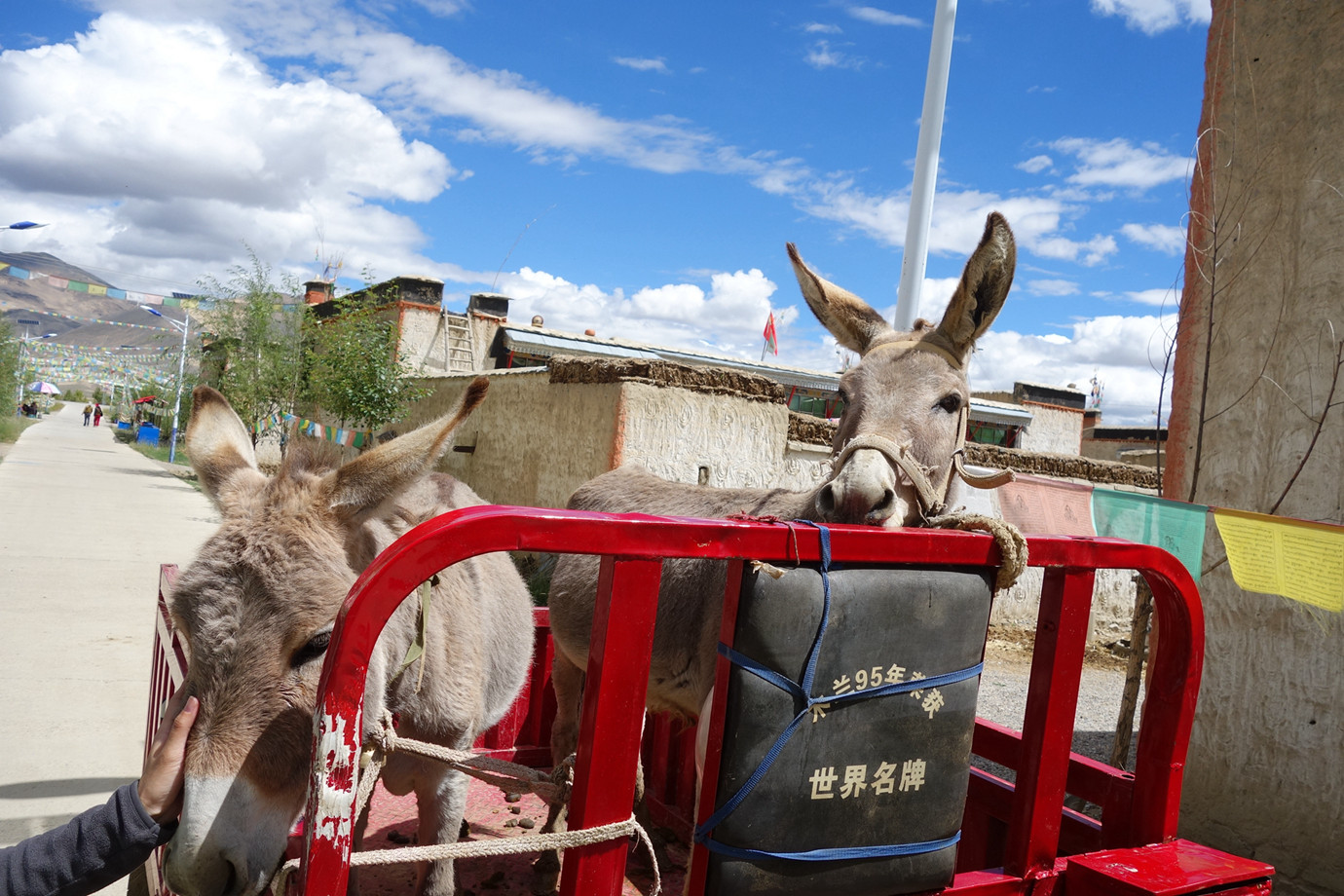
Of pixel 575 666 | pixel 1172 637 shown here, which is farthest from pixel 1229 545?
pixel 575 666

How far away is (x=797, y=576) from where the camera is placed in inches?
Answer: 57.0

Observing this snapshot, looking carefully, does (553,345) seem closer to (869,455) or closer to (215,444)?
(215,444)

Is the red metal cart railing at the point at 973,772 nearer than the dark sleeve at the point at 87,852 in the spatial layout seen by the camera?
Yes

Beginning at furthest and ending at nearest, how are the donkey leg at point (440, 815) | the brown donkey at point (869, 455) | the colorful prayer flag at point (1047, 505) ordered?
1. the colorful prayer flag at point (1047, 505)
2. the donkey leg at point (440, 815)
3. the brown donkey at point (869, 455)

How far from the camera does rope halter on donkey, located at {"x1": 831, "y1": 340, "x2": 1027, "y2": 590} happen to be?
1.73 metres

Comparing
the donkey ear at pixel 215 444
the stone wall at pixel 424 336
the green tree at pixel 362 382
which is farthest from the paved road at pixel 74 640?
the stone wall at pixel 424 336

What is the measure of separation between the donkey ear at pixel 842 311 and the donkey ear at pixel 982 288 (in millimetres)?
355

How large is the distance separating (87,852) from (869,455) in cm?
208

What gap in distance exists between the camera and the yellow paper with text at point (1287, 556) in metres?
2.79

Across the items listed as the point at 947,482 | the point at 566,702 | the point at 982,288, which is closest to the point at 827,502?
the point at 947,482

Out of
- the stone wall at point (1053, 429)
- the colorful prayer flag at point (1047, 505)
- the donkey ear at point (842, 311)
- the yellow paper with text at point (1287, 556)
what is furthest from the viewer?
the stone wall at point (1053, 429)

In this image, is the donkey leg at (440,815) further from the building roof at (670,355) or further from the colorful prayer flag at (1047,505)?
the building roof at (670,355)

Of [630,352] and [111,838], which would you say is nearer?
[111,838]

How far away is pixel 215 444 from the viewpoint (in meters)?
2.28
